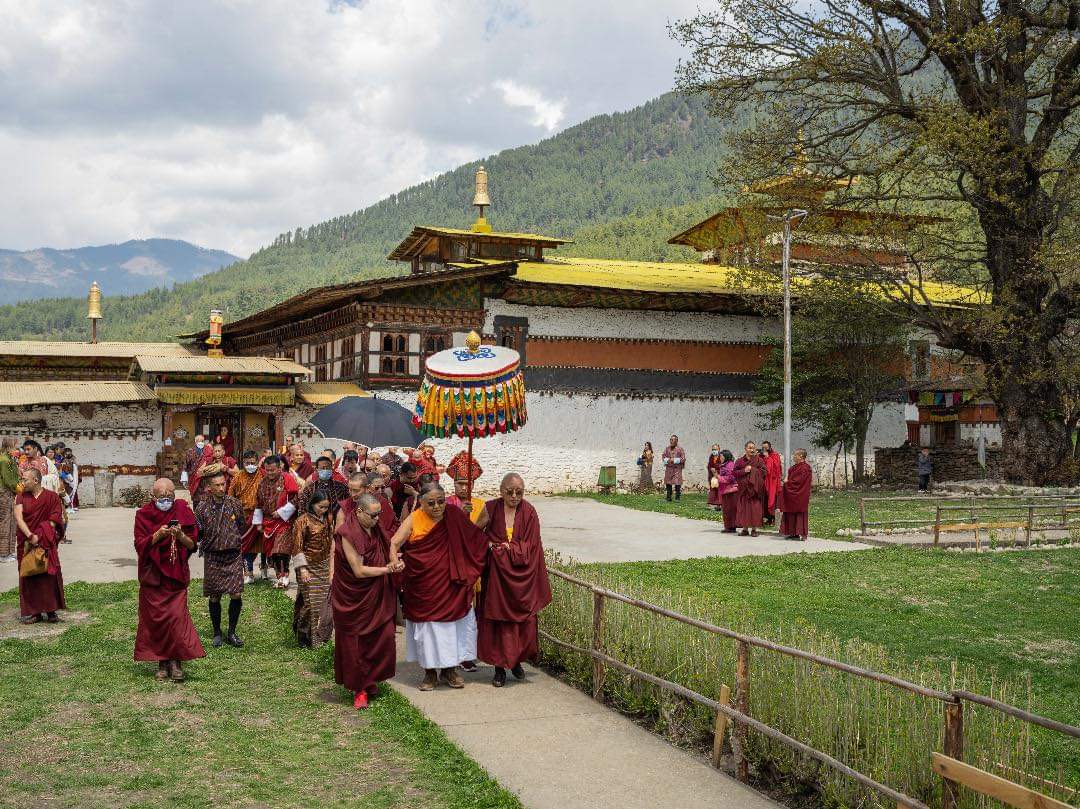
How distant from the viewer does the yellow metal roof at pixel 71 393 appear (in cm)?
2575

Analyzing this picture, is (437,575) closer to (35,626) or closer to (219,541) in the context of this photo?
(219,541)

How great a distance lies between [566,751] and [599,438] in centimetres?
2434

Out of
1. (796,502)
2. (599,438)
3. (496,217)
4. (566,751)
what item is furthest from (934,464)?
(496,217)

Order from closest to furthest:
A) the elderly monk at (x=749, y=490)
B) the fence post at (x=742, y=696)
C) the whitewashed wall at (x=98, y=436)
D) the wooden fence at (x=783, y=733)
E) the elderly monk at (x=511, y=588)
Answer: the wooden fence at (x=783, y=733) < the fence post at (x=742, y=696) < the elderly monk at (x=511, y=588) < the elderly monk at (x=749, y=490) < the whitewashed wall at (x=98, y=436)

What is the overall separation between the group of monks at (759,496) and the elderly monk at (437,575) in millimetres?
11228

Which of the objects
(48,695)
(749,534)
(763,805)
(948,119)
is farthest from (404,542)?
(948,119)

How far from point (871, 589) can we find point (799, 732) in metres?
7.55

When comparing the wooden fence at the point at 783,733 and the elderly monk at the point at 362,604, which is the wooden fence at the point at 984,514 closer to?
the wooden fence at the point at 783,733

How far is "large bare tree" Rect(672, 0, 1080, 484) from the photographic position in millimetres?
25828

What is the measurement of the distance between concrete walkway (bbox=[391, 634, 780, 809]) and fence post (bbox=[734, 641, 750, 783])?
18cm

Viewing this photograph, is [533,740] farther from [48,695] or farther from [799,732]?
[48,695]

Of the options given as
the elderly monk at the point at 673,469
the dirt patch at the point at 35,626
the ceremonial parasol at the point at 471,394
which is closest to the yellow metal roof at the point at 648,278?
the elderly monk at the point at 673,469

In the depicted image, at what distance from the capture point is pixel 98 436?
2692 centimetres

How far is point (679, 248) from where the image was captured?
348 ft
